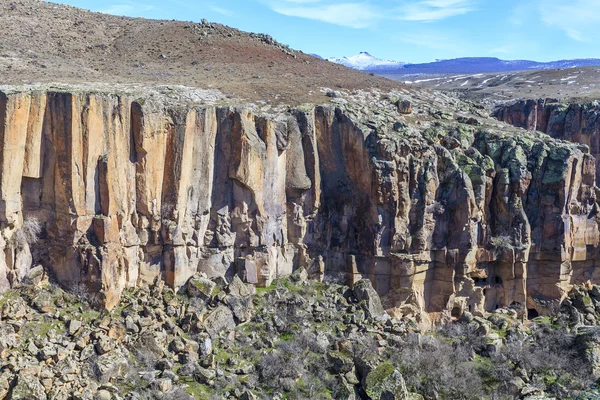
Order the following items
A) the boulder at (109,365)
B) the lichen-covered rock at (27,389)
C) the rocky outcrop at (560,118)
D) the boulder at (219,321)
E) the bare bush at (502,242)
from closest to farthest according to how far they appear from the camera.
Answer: the lichen-covered rock at (27,389) < the boulder at (109,365) < the boulder at (219,321) < the bare bush at (502,242) < the rocky outcrop at (560,118)

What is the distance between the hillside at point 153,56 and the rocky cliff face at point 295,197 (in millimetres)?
5078

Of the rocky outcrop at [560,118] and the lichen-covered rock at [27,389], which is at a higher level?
the rocky outcrop at [560,118]

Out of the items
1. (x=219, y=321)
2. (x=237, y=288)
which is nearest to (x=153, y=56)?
(x=237, y=288)

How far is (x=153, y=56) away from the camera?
5212cm

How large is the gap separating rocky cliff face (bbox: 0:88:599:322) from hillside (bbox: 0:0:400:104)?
16.7 feet

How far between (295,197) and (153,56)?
21676 mm

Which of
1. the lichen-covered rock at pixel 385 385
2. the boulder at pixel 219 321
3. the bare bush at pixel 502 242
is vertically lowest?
the lichen-covered rock at pixel 385 385

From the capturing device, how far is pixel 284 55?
2283 inches

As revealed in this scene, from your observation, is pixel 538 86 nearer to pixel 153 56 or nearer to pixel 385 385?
pixel 153 56

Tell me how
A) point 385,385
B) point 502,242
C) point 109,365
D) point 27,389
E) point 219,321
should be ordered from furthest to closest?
point 502,242 → point 219,321 → point 385,385 → point 109,365 → point 27,389

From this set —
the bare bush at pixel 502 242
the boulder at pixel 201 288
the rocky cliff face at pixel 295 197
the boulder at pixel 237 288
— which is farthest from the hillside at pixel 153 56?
the bare bush at pixel 502 242

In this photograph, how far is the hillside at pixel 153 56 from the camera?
41.3 m

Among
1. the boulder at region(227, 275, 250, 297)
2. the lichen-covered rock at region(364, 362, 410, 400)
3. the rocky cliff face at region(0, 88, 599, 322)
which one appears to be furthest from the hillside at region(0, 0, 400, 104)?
the lichen-covered rock at region(364, 362, 410, 400)

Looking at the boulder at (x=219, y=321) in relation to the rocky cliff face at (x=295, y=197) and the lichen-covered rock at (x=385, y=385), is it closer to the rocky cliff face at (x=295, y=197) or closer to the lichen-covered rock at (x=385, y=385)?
the rocky cliff face at (x=295, y=197)
